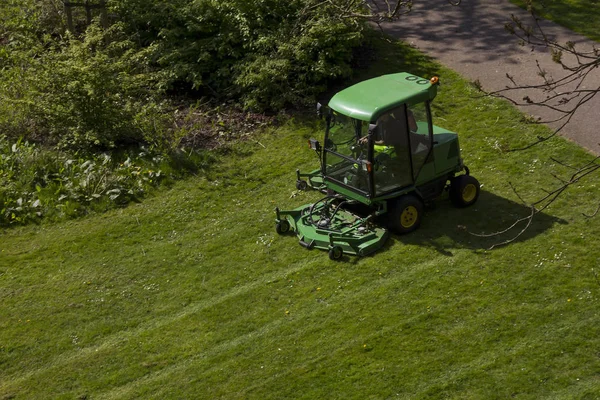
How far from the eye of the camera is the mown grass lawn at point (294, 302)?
9852 millimetres

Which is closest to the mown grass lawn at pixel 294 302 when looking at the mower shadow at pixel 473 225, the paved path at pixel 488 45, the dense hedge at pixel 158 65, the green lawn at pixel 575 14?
the mower shadow at pixel 473 225

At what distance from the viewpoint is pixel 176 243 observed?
13234 millimetres

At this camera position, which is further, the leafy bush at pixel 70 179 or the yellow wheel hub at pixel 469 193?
the leafy bush at pixel 70 179

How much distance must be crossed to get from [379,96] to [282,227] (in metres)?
2.59

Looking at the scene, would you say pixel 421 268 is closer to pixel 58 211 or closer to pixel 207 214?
pixel 207 214

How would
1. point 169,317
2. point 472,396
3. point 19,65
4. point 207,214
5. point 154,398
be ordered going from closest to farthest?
point 472,396 → point 154,398 → point 169,317 → point 207,214 → point 19,65

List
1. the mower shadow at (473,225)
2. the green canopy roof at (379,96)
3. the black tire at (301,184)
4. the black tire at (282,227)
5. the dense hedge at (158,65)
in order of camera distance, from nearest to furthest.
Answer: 1. the green canopy roof at (379,96)
2. the mower shadow at (473,225)
3. the black tire at (282,227)
4. the black tire at (301,184)
5. the dense hedge at (158,65)

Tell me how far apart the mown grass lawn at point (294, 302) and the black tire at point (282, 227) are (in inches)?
6.7

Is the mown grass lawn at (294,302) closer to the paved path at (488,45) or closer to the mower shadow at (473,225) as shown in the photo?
the mower shadow at (473,225)

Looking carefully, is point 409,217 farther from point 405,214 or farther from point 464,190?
point 464,190

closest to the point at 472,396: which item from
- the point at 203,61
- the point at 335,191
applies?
the point at 335,191

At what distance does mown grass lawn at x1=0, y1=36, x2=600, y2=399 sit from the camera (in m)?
9.85

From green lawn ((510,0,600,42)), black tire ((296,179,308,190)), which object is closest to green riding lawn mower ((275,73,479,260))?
black tire ((296,179,308,190))

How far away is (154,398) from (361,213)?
14.6 feet
